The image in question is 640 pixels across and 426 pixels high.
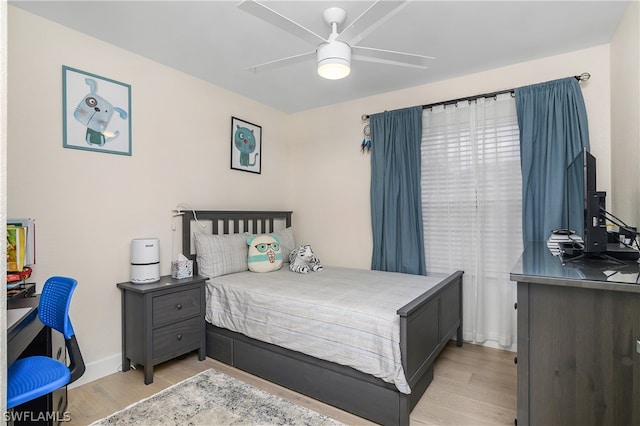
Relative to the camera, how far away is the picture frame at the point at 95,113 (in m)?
2.35

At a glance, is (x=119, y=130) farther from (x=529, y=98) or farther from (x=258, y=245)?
(x=529, y=98)

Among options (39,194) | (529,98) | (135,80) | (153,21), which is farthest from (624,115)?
(39,194)

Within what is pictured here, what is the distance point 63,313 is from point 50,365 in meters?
0.21

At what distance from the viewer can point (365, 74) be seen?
3123mm

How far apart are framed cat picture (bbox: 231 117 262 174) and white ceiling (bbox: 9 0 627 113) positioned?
614 mm

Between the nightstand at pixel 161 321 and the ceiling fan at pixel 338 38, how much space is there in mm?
1775

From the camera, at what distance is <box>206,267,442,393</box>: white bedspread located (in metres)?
1.92

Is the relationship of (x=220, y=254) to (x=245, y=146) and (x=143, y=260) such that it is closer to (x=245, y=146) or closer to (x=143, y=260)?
(x=143, y=260)

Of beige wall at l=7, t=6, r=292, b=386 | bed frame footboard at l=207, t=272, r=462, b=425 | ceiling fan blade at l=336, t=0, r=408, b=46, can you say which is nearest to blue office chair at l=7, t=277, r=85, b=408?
beige wall at l=7, t=6, r=292, b=386

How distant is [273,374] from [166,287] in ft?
3.40

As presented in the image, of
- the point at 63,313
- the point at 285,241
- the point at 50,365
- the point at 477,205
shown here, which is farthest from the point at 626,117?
the point at 50,365

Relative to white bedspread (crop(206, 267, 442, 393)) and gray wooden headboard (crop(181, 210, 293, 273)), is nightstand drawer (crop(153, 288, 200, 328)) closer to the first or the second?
white bedspread (crop(206, 267, 442, 393))

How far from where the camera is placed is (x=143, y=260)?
8.43ft

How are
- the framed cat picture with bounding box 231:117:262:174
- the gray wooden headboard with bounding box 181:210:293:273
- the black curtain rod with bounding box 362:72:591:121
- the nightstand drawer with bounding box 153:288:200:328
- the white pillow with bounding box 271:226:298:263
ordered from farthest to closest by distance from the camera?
1. the white pillow with bounding box 271:226:298:263
2. the framed cat picture with bounding box 231:117:262:174
3. the gray wooden headboard with bounding box 181:210:293:273
4. the black curtain rod with bounding box 362:72:591:121
5. the nightstand drawer with bounding box 153:288:200:328
